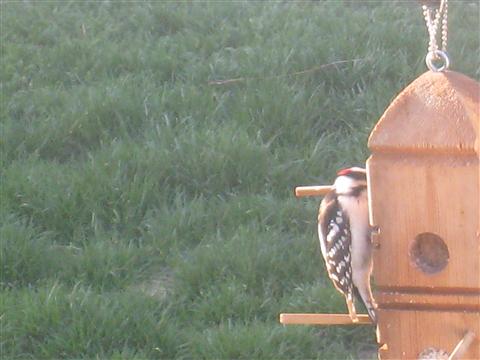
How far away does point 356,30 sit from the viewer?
22.6 ft

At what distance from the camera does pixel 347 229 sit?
12.4 feet

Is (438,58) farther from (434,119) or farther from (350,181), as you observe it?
(350,181)

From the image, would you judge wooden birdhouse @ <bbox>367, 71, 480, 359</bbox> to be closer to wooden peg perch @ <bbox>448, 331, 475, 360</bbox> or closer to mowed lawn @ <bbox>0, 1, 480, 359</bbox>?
wooden peg perch @ <bbox>448, 331, 475, 360</bbox>

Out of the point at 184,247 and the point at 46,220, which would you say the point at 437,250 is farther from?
the point at 46,220

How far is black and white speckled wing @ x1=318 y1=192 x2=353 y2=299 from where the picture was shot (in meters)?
3.77

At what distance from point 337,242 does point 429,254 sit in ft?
2.29

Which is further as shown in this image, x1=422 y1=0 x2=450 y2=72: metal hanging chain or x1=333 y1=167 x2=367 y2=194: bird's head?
x1=333 y1=167 x2=367 y2=194: bird's head

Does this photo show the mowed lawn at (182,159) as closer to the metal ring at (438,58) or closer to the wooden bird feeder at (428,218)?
the wooden bird feeder at (428,218)

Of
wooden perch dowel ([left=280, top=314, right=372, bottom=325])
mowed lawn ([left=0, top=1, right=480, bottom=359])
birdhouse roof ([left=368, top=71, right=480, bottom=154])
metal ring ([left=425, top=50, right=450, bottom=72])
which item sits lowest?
mowed lawn ([left=0, top=1, right=480, bottom=359])

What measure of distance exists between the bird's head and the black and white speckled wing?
42mm

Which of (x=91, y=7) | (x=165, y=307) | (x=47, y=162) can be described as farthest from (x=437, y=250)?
(x=91, y=7)

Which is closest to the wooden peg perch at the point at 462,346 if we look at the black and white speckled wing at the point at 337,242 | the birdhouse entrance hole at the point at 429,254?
the birdhouse entrance hole at the point at 429,254

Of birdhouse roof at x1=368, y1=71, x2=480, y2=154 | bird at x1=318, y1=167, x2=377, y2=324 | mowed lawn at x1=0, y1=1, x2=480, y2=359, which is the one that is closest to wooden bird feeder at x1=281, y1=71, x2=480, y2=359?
birdhouse roof at x1=368, y1=71, x2=480, y2=154

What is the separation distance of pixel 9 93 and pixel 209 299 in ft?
6.70
